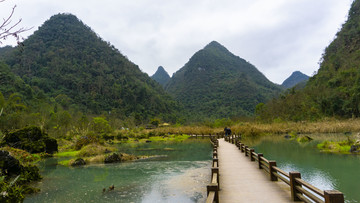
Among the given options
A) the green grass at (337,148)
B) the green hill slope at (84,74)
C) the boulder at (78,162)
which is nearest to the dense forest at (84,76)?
the green hill slope at (84,74)

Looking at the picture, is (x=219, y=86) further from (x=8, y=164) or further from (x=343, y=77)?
(x=8, y=164)

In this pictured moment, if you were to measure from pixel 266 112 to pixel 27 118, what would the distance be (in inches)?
1465

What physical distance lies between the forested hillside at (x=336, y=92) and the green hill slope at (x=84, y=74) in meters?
36.1

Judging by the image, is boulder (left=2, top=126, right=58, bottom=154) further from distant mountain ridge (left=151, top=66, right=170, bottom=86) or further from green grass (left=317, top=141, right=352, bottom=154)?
distant mountain ridge (left=151, top=66, right=170, bottom=86)

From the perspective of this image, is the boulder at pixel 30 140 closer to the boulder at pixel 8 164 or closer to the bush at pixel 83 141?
the bush at pixel 83 141

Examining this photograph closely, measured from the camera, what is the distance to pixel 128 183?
9.97 metres

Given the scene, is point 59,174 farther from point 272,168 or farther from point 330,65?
point 330,65

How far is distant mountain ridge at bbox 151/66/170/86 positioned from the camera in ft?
557

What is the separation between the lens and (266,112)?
44.8m

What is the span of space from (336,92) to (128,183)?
36.5 meters

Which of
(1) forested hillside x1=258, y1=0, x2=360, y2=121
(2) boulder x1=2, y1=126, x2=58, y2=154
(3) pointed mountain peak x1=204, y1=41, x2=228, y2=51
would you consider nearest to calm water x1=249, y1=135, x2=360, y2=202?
(2) boulder x1=2, y1=126, x2=58, y2=154

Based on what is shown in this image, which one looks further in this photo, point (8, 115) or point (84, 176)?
point (8, 115)

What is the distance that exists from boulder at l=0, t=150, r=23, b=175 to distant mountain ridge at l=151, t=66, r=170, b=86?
158064 millimetres

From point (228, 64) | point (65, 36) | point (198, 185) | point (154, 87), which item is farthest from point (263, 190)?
point (228, 64)
